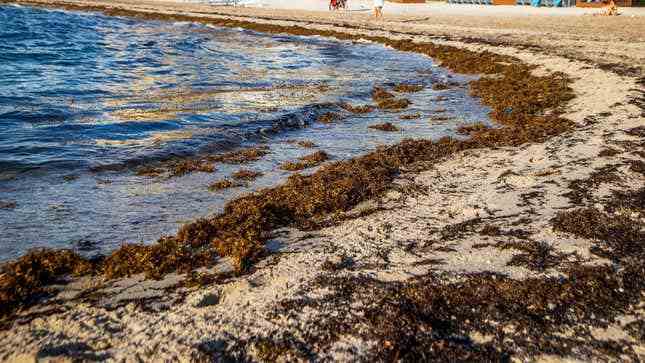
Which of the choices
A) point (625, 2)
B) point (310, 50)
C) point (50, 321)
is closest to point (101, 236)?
point (50, 321)

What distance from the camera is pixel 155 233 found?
180 inches

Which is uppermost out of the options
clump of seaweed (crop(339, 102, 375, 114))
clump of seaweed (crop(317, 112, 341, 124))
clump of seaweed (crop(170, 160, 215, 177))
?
clump of seaweed (crop(339, 102, 375, 114))

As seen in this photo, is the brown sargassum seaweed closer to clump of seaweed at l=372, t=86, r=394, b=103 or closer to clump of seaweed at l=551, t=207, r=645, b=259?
clump of seaweed at l=551, t=207, r=645, b=259

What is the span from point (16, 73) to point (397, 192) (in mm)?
14231

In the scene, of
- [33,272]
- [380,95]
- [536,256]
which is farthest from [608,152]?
[33,272]

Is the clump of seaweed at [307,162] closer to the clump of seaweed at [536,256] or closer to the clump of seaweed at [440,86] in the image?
the clump of seaweed at [536,256]

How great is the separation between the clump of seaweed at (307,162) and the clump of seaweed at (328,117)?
2.35m

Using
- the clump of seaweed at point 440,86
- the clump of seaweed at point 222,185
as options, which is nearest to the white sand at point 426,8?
the clump of seaweed at point 440,86

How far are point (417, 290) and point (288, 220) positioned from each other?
1.87 meters

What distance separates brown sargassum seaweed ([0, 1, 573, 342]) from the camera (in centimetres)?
345

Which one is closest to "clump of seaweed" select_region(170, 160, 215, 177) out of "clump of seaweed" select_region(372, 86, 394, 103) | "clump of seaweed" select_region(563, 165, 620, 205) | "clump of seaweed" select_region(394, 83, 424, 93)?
"clump of seaweed" select_region(563, 165, 620, 205)

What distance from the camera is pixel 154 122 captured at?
350 inches

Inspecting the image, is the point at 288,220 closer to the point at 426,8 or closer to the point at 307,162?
the point at 307,162

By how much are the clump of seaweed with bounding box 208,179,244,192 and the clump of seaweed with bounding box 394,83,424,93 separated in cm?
732
